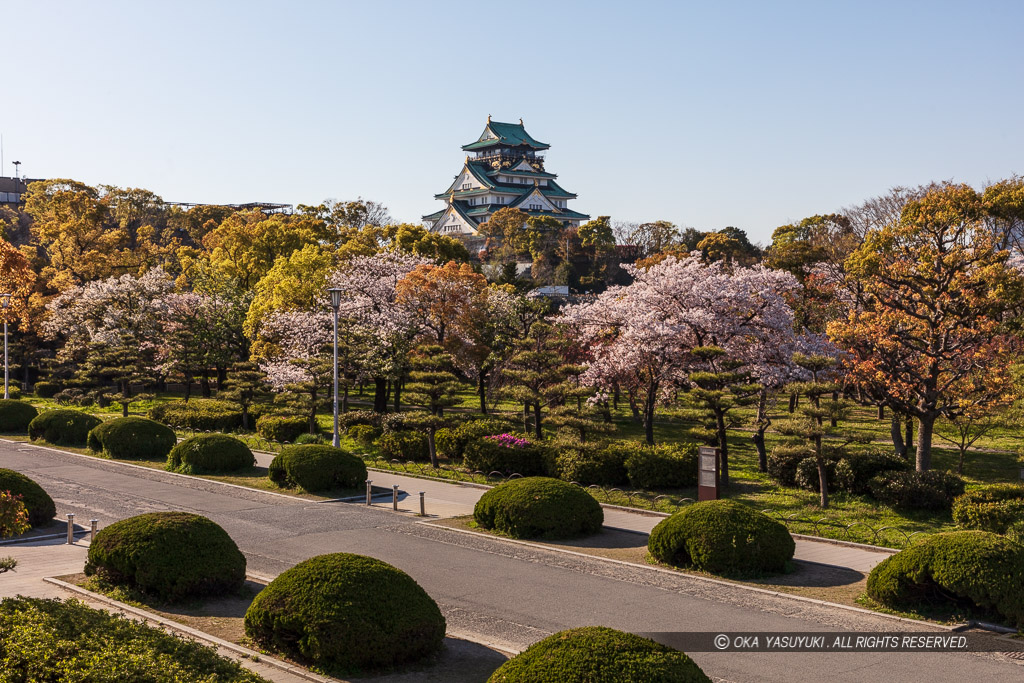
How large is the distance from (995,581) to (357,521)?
13.3m

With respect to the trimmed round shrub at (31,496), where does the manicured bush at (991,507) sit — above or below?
above

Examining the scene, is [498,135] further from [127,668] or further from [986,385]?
[127,668]

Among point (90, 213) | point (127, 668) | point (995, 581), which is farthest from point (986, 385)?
point (90, 213)

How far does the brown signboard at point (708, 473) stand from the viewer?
20.8m

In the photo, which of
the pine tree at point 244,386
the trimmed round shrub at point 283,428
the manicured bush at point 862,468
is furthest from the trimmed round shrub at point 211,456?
the manicured bush at point 862,468

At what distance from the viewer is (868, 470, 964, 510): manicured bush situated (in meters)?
20.8

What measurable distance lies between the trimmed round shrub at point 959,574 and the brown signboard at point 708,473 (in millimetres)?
6912

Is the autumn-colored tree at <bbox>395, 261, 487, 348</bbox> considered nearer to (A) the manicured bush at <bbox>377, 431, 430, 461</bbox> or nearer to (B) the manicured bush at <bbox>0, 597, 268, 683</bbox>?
(A) the manicured bush at <bbox>377, 431, 430, 461</bbox>

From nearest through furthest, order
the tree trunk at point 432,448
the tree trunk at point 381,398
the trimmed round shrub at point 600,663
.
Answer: the trimmed round shrub at point 600,663, the tree trunk at point 432,448, the tree trunk at point 381,398

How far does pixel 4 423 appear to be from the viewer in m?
38.2

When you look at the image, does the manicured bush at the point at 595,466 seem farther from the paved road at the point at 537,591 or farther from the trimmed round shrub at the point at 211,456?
the trimmed round shrub at the point at 211,456

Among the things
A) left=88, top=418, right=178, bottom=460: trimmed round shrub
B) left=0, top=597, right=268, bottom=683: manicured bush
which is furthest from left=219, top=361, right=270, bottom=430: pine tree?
left=0, top=597, right=268, bottom=683: manicured bush

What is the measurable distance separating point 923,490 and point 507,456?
441 inches

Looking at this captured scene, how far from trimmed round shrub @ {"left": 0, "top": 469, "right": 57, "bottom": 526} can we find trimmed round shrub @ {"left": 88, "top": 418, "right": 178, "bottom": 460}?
11.1 m
